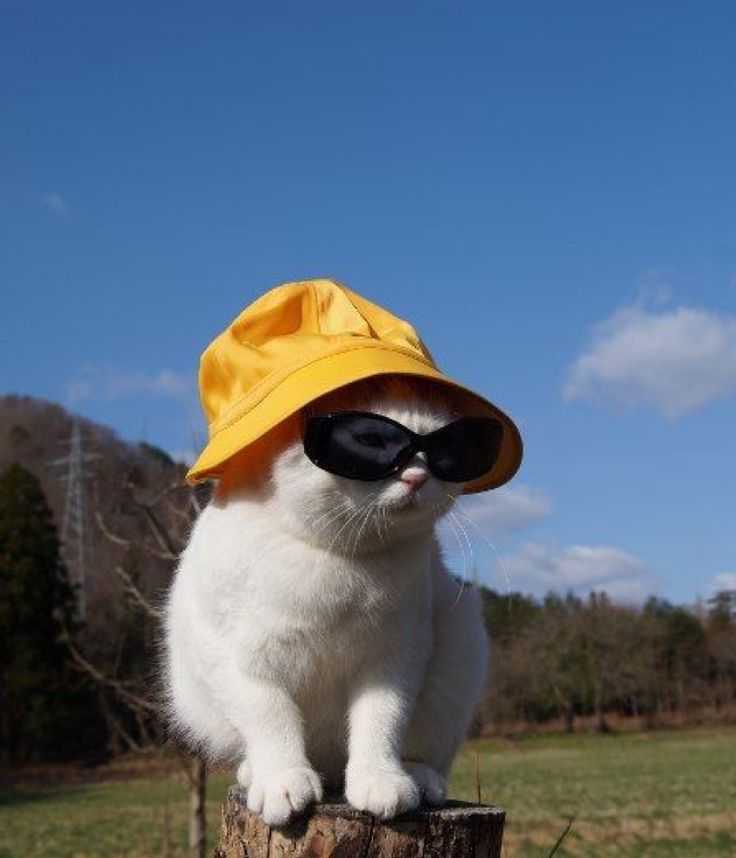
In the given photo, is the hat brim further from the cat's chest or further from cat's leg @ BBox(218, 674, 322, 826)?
cat's leg @ BBox(218, 674, 322, 826)

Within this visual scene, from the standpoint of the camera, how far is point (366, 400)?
2125 mm

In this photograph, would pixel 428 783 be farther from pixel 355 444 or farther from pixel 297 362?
pixel 297 362

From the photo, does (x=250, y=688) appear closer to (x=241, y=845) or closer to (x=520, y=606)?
(x=241, y=845)

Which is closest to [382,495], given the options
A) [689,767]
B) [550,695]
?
[689,767]

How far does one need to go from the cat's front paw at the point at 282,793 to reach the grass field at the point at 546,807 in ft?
14.2

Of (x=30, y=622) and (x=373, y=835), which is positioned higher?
(x=30, y=622)

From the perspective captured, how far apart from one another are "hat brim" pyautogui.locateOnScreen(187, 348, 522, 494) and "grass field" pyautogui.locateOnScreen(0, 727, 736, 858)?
458cm

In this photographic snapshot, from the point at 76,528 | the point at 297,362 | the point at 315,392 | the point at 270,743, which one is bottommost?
the point at 270,743

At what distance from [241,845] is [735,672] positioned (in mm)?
44321

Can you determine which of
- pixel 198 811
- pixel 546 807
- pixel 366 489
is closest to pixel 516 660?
pixel 546 807

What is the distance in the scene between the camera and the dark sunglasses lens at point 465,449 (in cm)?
209

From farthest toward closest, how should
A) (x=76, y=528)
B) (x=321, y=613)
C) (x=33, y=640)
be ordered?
(x=76, y=528), (x=33, y=640), (x=321, y=613)

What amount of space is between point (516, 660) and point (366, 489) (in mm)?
35016

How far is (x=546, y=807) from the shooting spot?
15.8 meters
